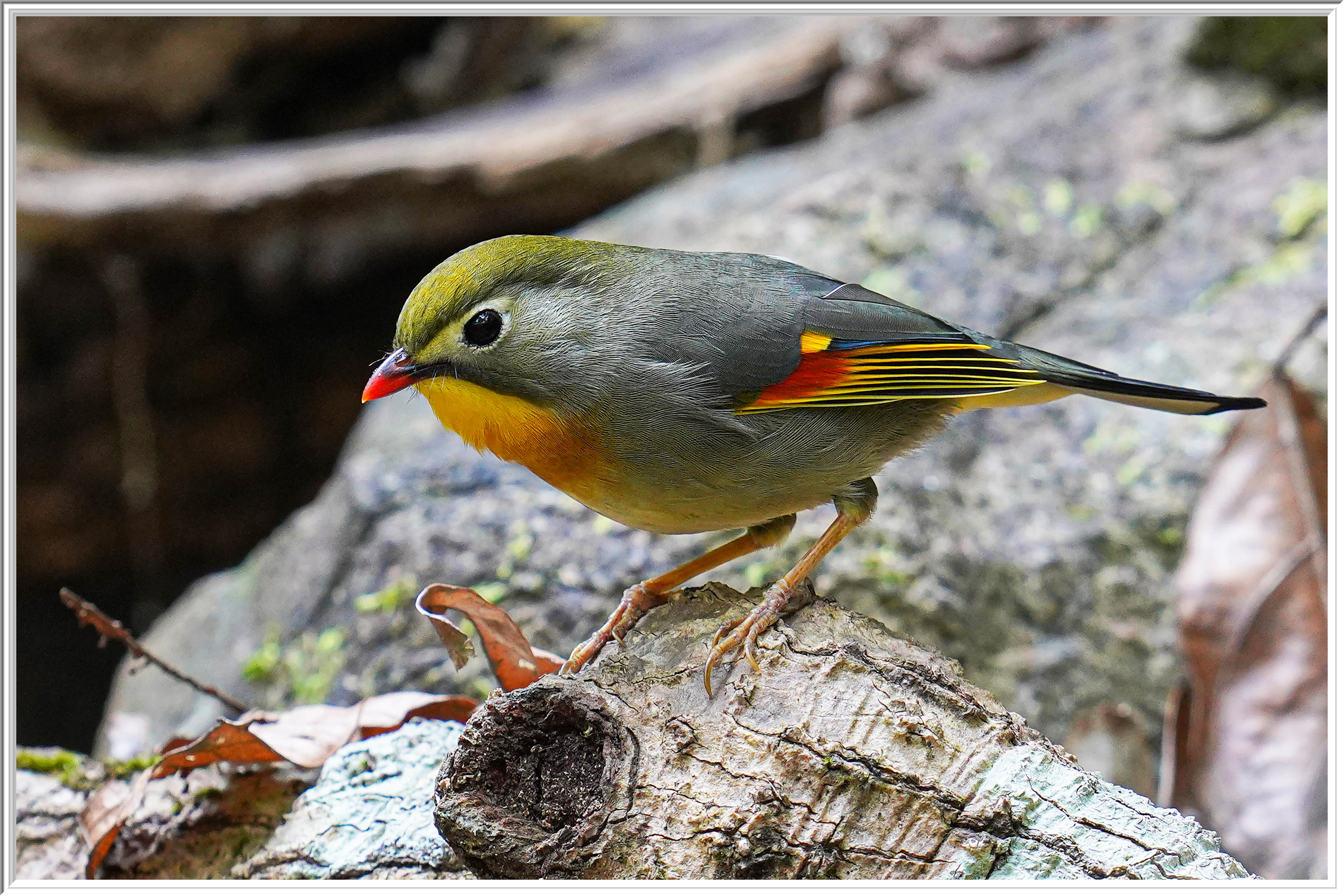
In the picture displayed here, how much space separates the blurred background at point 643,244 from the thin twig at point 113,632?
942mm

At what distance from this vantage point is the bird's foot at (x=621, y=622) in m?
2.68

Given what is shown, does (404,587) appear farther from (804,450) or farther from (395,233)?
(395,233)

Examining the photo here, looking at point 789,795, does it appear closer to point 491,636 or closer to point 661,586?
point 661,586

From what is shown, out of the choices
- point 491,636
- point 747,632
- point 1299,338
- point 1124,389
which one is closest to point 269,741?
point 491,636

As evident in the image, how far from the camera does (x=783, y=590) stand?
98.3 inches

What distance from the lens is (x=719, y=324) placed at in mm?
2748

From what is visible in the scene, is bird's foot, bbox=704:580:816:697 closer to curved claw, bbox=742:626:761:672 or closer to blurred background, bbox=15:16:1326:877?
curved claw, bbox=742:626:761:672

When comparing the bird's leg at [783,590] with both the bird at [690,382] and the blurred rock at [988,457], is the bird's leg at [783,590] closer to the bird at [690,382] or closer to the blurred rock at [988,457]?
the bird at [690,382]

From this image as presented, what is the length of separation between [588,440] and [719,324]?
43 centimetres

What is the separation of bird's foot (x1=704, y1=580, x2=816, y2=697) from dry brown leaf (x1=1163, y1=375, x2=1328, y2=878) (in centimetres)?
152

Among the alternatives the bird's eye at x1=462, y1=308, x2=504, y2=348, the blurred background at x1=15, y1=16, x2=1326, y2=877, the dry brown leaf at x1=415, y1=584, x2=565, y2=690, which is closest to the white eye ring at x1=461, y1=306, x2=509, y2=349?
the bird's eye at x1=462, y1=308, x2=504, y2=348

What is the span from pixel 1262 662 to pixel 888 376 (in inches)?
59.7

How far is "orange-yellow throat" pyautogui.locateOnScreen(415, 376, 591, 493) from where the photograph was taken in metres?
2.57

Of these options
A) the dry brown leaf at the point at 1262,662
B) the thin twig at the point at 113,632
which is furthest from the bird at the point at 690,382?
the thin twig at the point at 113,632
